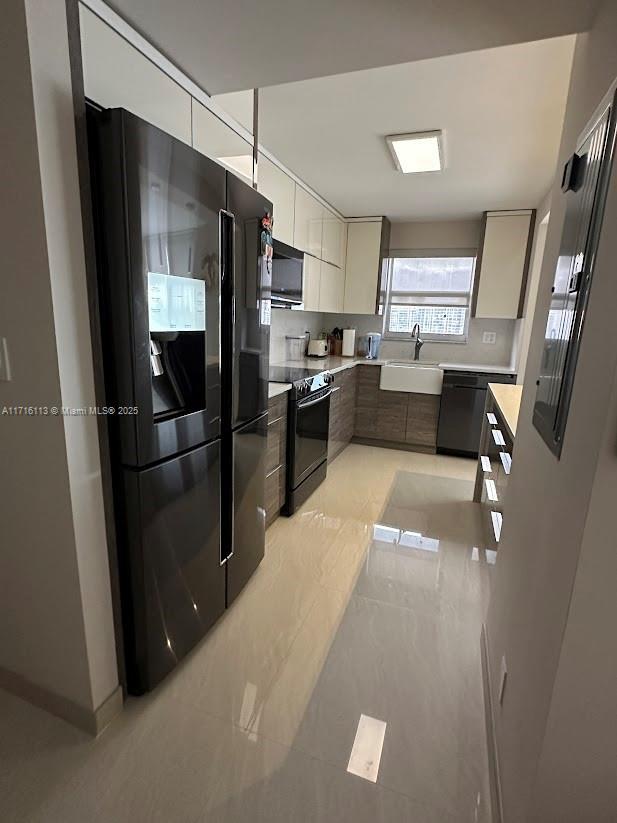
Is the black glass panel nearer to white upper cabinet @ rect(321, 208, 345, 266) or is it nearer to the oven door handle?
the oven door handle

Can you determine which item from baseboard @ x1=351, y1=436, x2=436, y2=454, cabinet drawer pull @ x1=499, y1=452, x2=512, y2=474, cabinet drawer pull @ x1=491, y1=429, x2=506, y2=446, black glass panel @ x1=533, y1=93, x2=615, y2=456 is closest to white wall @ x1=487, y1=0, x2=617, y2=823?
black glass panel @ x1=533, y1=93, x2=615, y2=456

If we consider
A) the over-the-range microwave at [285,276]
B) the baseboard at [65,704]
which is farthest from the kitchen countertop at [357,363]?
the baseboard at [65,704]

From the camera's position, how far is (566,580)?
85 cm

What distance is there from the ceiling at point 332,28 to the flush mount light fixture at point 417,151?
1.14 metres

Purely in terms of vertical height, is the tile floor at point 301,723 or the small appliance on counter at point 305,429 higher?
the small appliance on counter at point 305,429

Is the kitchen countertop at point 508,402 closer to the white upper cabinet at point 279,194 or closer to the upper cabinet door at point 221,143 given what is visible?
the upper cabinet door at point 221,143

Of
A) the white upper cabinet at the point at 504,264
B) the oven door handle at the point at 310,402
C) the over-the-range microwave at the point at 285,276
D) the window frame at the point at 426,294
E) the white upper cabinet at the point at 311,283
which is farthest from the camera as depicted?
the window frame at the point at 426,294

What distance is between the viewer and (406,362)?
4.70 meters

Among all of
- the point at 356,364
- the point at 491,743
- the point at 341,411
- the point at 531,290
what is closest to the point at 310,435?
the point at 341,411

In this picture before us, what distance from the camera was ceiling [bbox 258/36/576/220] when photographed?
1842mm

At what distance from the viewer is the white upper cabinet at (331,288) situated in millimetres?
4053

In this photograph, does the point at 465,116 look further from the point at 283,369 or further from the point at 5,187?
the point at 5,187

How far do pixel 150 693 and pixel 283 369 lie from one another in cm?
231

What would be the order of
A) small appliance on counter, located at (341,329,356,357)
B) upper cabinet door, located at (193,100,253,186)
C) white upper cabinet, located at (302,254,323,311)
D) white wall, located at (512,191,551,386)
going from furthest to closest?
small appliance on counter, located at (341,329,356,357) → white wall, located at (512,191,551,386) → white upper cabinet, located at (302,254,323,311) → upper cabinet door, located at (193,100,253,186)
